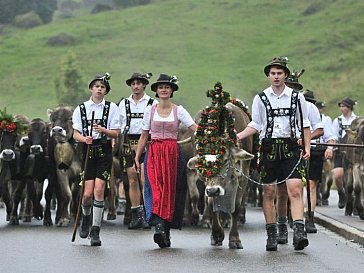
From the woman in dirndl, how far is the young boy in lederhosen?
510mm

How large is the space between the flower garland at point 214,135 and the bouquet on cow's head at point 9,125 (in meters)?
5.37

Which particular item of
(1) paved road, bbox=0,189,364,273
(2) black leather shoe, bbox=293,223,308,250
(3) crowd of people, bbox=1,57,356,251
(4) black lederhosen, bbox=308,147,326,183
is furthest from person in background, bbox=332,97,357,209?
(2) black leather shoe, bbox=293,223,308,250

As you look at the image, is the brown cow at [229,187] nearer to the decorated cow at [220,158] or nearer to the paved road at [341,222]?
the decorated cow at [220,158]

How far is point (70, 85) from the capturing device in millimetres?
103875

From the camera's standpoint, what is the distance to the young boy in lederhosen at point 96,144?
16.3 meters

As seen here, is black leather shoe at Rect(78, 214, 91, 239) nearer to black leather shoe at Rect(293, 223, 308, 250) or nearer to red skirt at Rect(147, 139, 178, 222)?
red skirt at Rect(147, 139, 178, 222)

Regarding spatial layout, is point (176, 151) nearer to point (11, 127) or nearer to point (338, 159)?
point (11, 127)

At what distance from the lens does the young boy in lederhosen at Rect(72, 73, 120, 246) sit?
1634 cm

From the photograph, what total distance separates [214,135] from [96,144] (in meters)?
1.89

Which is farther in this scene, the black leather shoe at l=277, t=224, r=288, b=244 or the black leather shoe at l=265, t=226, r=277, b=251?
the black leather shoe at l=277, t=224, r=288, b=244

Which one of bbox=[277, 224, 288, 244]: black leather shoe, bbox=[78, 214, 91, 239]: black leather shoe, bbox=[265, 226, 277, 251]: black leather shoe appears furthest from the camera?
bbox=[78, 214, 91, 239]: black leather shoe

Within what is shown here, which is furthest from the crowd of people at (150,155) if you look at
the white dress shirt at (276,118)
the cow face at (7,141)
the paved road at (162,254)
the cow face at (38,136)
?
the cow face at (38,136)

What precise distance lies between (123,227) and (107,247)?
4.05 metres

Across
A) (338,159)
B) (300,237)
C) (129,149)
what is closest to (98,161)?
(300,237)
